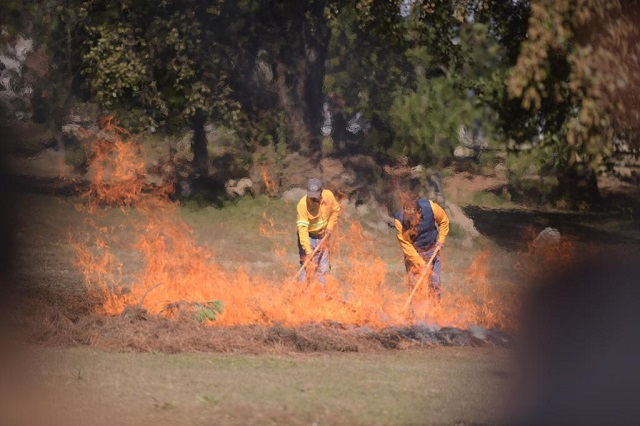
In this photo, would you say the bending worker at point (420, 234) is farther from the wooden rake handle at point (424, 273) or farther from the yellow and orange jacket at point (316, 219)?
the yellow and orange jacket at point (316, 219)

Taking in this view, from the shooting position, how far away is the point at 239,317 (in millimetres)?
14195

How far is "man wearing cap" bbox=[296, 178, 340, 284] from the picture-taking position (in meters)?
15.0

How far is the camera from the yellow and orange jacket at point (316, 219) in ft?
49.3

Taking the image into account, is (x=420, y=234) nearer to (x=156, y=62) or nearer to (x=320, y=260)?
(x=320, y=260)

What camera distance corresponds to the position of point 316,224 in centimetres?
1521

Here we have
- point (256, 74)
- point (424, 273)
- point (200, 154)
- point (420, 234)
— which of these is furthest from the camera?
point (200, 154)

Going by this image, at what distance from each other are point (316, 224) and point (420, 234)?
135 centimetres

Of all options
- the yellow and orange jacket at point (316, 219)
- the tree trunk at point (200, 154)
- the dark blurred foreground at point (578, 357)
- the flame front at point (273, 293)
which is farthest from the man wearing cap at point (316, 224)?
the tree trunk at point (200, 154)

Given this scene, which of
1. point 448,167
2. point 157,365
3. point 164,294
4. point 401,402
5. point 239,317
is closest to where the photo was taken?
point 401,402

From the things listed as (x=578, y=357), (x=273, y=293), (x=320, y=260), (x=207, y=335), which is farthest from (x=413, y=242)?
(x=207, y=335)

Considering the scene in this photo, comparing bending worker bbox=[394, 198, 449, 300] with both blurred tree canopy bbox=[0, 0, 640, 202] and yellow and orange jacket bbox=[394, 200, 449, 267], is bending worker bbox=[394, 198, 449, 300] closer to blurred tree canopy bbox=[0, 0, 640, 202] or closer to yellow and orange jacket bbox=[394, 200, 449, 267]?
yellow and orange jacket bbox=[394, 200, 449, 267]

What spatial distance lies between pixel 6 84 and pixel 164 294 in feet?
87.5

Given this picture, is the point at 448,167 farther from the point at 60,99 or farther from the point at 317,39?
the point at 60,99

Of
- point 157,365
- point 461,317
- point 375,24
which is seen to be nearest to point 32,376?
point 157,365
